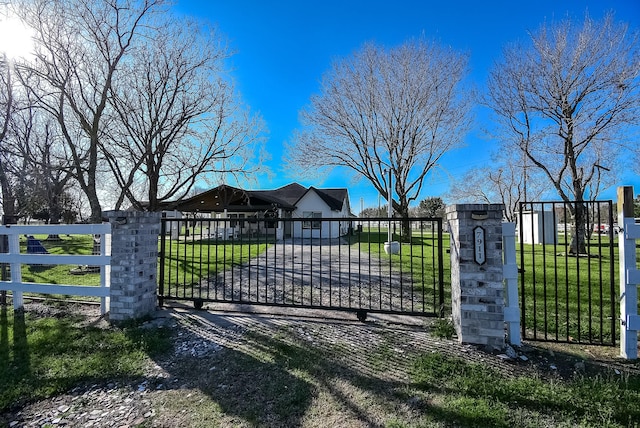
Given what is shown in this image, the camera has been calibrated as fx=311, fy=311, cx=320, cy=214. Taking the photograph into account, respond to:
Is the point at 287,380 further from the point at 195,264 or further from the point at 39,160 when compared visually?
the point at 39,160

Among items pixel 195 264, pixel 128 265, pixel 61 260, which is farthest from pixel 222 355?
pixel 195 264

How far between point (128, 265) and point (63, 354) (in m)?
1.18

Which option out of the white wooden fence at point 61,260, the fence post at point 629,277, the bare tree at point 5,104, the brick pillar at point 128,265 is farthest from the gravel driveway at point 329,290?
the bare tree at point 5,104

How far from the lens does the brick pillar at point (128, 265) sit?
13.6 feet

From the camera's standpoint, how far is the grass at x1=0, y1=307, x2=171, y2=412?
2.78 m

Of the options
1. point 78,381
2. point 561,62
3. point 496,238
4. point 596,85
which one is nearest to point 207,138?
point 78,381

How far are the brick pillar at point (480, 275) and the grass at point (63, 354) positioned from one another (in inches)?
127

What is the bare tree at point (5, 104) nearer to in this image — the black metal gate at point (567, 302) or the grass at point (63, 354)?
the grass at point (63, 354)

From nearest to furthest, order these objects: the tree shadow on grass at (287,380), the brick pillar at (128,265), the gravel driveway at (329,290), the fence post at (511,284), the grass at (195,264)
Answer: the tree shadow on grass at (287,380) < the fence post at (511,284) < the brick pillar at (128,265) < the gravel driveway at (329,290) < the grass at (195,264)

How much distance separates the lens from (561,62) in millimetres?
10906

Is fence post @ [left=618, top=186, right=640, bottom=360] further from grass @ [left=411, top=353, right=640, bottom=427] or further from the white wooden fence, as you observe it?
the white wooden fence

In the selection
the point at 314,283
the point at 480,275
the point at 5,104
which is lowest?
the point at 314,283

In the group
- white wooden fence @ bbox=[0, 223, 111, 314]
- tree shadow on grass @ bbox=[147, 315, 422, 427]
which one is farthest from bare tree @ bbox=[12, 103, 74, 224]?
tree shadow on grass @ bbox=[147, 315, 422, 427]

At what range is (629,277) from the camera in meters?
2.94
